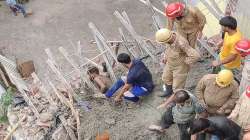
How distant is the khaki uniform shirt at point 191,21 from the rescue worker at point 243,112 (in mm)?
1966

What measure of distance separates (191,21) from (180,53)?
738 mm

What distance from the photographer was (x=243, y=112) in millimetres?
7574

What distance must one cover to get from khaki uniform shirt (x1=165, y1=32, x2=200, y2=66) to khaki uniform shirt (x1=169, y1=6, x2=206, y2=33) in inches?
23.0

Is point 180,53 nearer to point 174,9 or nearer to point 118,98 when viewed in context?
point 174,9

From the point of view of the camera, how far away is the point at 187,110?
787cm

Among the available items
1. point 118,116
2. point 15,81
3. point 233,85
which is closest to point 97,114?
point 118,116

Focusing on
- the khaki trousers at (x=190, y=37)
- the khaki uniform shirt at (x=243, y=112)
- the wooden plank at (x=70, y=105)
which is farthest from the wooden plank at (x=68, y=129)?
the khaki uniform shirt at (x=243, y=112)

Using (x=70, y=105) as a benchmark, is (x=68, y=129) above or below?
below

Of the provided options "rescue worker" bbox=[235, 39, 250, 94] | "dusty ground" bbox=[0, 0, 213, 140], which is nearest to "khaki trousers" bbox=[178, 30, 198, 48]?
"rescue worker" bbox=[235, 39, 250, 94]

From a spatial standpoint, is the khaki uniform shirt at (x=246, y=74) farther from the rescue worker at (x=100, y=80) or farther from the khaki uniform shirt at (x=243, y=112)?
the rescue worker at (x=100, y=80)

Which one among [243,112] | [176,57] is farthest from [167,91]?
[243,112]

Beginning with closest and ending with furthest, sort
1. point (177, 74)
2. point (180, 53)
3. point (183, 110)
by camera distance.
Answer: point (183, 110) → point (180, 53) → point (177, 74)

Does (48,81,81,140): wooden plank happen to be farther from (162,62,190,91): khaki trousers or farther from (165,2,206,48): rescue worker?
(165,2,206,48): rescue worker

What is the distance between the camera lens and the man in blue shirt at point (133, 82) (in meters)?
9.00
